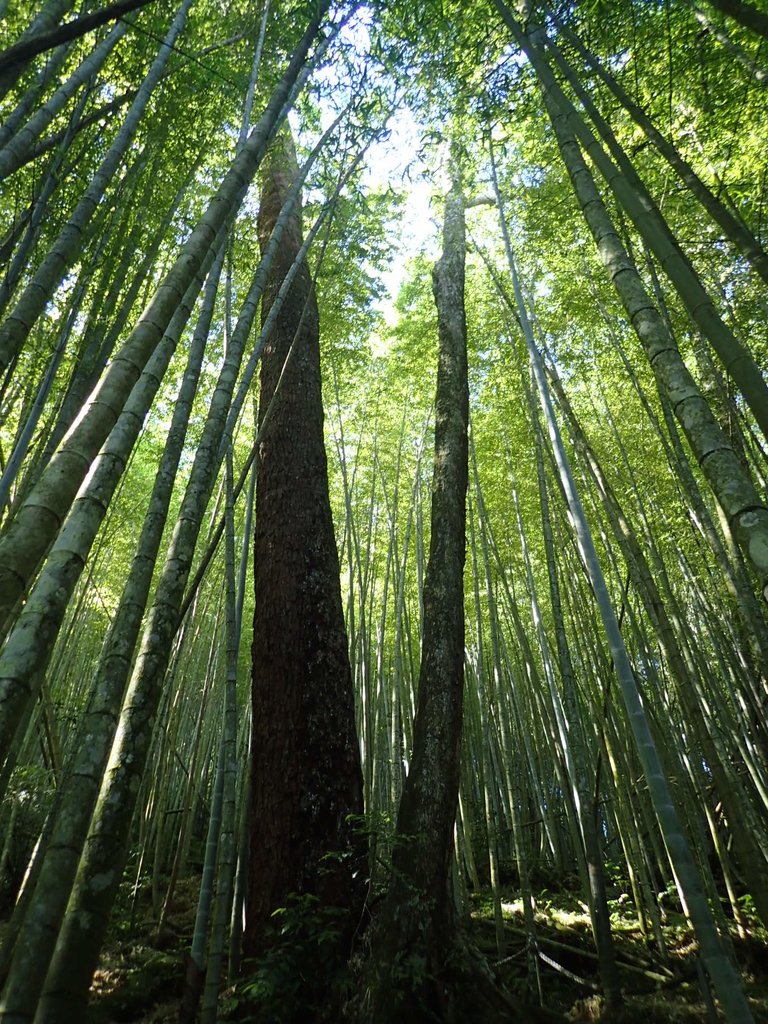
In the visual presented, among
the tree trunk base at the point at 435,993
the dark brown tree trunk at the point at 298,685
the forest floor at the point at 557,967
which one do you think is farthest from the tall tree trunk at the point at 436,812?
the forest floor at the point at 557,967

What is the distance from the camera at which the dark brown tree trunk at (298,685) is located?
2301 mm

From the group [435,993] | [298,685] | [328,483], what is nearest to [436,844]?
[435,993]

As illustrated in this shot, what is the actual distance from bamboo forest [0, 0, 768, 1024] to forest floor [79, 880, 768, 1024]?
3cm

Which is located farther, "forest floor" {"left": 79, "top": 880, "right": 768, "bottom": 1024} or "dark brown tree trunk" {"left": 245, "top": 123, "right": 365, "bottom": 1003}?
"forest floor" {"left": 79, "top": 880, "right": 768, "bottom": 1024}

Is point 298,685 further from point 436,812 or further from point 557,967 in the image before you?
point 557,967

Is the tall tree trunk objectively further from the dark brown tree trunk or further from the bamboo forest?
the dark brown tree trunk

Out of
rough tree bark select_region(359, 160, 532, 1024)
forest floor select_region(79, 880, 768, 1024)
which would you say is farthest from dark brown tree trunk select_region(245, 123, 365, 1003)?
forest floor select_region(79, 880, 768, 1024)

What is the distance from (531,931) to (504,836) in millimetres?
5737

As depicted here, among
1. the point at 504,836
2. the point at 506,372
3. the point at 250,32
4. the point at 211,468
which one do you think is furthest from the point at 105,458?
the point at 504,836

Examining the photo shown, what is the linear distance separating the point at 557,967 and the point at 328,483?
298 centimetres

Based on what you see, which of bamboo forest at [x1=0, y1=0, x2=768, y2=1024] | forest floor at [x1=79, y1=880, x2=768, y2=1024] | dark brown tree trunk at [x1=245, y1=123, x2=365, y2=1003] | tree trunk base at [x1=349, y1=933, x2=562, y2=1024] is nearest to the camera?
bamboo forest at [x1=0, y1=0, x2=768, y2=1024]

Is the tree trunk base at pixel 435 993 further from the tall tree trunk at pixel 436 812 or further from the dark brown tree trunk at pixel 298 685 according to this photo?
the dark brown tree trunk at pixel 298 685

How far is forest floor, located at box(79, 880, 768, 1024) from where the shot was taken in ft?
8.80

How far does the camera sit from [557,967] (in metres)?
2.99
